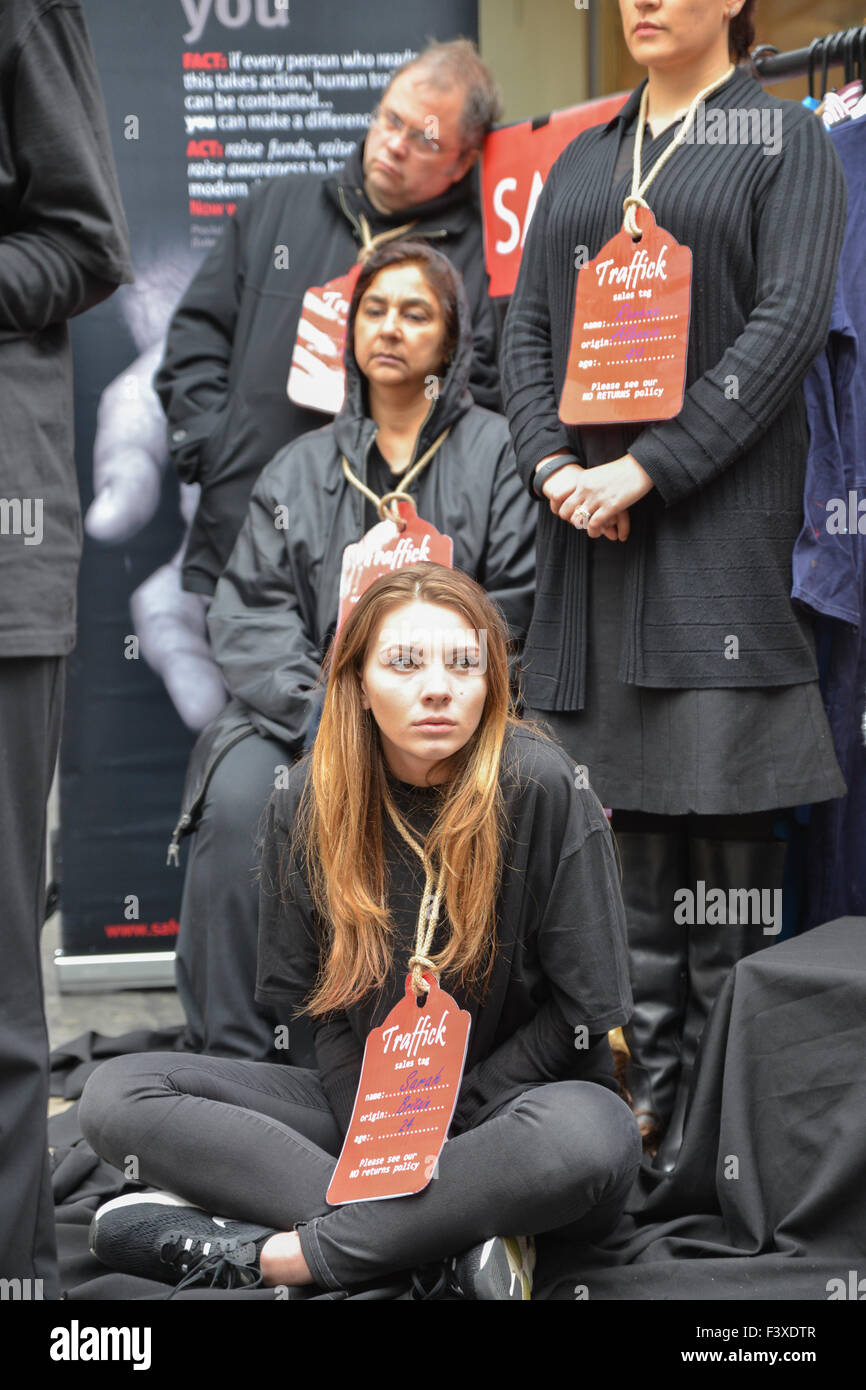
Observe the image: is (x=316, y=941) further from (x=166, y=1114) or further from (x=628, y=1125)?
(x=628, y=1125)

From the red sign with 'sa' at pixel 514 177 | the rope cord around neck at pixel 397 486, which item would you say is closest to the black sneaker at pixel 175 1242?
the rope cord around neck at pixel 397 486

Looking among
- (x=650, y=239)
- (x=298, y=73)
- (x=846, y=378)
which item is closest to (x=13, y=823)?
(x=650, y=239)

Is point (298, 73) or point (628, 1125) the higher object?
point (298, 73)

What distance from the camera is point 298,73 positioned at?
3.52 meters

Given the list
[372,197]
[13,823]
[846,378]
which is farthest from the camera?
[372,197]

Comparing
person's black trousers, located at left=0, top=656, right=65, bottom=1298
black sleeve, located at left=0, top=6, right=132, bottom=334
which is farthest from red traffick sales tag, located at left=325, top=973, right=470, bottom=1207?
black sleeve, located at left=0, top=6, right=132, bottom=334

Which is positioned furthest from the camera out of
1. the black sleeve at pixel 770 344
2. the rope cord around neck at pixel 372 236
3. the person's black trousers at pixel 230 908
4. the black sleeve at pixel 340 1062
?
the rope cord around neck at pixel 372 236

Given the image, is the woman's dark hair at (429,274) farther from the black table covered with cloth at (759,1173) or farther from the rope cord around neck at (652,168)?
the black table covered with cloth at (759,1173)

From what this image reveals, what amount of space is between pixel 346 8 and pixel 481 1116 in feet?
8.23

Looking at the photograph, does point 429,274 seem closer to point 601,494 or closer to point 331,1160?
point 601,494

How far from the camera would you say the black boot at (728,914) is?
2.48 metres

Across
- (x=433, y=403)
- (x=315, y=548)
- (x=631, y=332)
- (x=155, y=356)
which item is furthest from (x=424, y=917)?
(x=155, y=356)
